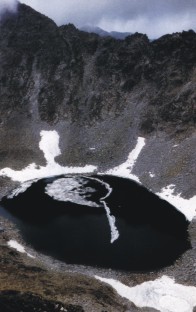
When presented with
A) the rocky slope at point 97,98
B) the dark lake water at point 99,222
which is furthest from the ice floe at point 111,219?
the rocky slope at point 97,98

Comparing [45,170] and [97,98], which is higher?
[97,98]

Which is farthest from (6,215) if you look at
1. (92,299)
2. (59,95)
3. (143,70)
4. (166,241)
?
(143,70)

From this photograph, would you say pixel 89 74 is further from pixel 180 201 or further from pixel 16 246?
pixel 16 246

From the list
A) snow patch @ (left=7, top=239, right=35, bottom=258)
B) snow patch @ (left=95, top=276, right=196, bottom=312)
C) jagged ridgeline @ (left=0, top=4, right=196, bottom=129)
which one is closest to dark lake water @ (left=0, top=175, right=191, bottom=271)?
snow patch @ (left=7, top=239, right=35, bottom=258)

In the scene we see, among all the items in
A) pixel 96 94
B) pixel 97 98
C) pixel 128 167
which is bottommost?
pixel 128 167

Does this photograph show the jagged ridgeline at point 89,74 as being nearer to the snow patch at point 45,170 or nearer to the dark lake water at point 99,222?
the snow patch at point 45,170

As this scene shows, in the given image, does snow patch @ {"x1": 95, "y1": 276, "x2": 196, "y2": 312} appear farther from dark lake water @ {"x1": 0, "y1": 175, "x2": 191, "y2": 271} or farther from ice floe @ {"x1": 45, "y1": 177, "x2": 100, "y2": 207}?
ice floe @ {"x1": 45, "y1": 177, "x2": 100, "y2": 207}

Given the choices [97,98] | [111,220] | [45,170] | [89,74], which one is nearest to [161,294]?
[111,220]
